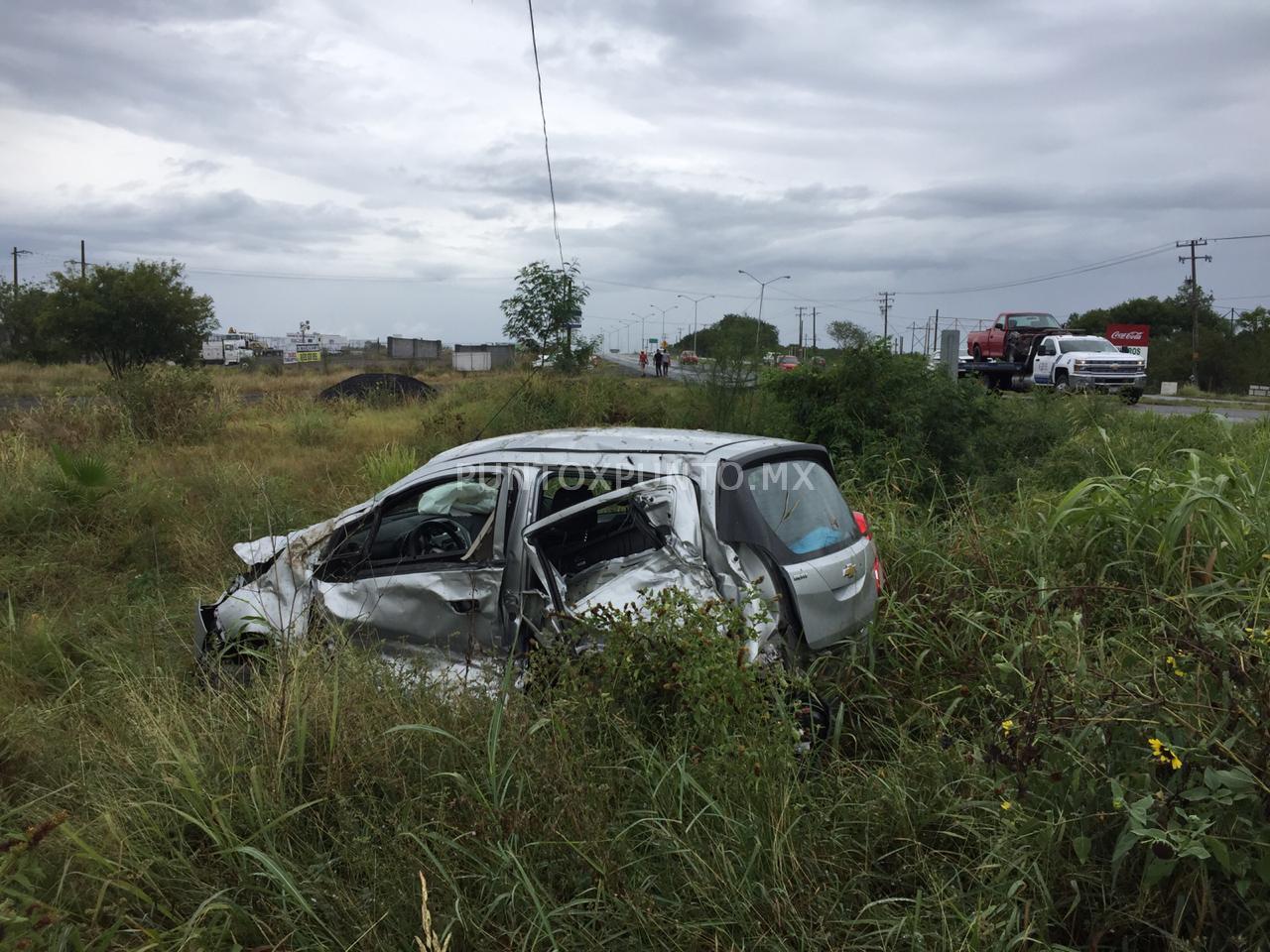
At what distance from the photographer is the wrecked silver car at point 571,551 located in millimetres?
3805

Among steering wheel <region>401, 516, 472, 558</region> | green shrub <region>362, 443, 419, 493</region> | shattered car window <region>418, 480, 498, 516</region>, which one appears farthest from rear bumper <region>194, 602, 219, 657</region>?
green shrub <region>362, 443, 419, 493</region>

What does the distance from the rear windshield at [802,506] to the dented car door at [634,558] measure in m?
0.35

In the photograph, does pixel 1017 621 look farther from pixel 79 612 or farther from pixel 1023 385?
pixel 1023 385

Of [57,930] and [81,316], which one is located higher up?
[81,316]

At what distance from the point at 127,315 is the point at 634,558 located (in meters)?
42.3

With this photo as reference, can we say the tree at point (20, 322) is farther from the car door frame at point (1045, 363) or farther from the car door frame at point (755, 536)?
the car door frame at point (755, 536)

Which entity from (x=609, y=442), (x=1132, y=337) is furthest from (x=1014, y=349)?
(x=609, y=442)

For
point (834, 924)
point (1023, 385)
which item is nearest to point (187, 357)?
point (1023, 385)

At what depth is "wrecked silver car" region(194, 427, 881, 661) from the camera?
3805mm

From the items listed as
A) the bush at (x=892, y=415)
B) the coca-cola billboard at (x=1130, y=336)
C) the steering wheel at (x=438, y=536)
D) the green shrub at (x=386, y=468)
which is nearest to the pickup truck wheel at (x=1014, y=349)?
the coca-cola billboard at (x=1130, y=336)

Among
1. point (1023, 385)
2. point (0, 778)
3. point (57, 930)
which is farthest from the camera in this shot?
point (1023, 385)

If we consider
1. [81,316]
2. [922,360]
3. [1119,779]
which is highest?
[81,316]

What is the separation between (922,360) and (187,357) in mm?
38688

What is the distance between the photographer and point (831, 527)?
14.2ft
